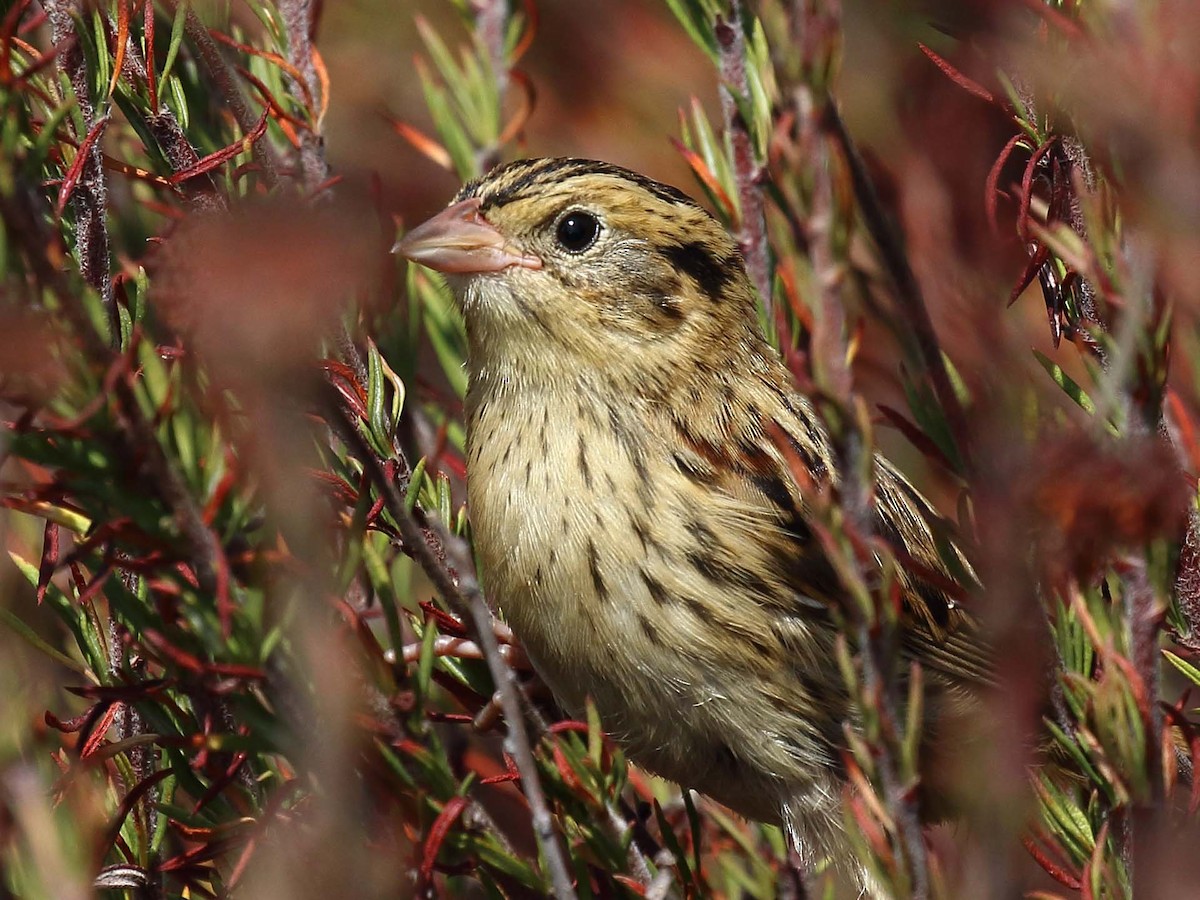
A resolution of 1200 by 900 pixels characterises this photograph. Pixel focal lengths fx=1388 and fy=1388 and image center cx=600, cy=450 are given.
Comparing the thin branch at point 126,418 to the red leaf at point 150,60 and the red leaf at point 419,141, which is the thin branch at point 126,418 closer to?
the red leaf at point 150,60

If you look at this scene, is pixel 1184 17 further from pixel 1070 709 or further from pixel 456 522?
pixel 456 522

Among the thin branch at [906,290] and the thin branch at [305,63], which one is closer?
the thin branch at [906,290]

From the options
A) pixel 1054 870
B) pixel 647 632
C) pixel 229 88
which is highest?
pixel 229 88

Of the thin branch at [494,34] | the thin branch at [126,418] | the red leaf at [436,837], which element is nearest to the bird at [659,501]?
the thin branch at [494,34]

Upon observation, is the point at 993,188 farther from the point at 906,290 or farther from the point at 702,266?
the point at 702,266

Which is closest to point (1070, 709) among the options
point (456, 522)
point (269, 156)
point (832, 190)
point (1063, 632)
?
point (1063, 632)

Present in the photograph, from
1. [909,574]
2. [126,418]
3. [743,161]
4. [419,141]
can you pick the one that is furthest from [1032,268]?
[419,141]
